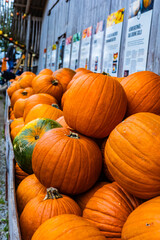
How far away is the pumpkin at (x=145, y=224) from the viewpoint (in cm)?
82

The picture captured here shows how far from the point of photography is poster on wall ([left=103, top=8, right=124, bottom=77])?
3.55 m

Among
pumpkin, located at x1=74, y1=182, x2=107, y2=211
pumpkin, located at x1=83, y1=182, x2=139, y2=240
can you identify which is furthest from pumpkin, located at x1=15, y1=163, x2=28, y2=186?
pumpkin, located at x1=83, y1=182, x2=139, y2=240

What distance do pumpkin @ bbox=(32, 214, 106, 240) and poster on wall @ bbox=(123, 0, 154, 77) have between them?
2.23 meters

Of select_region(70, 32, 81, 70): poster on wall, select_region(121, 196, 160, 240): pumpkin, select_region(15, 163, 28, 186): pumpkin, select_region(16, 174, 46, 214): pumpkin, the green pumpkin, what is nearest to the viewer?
select_region(121, 196, 160, 240): pumpkin

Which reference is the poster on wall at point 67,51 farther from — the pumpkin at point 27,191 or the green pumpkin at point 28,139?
the pumpkin at point 27,191

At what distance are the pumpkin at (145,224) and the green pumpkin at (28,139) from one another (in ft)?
3.40

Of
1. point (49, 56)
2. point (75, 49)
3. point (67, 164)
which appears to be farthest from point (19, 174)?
point (49, 56)

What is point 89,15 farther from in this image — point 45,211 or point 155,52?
point 45,211

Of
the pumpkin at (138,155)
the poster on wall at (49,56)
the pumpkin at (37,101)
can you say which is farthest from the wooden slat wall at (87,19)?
the pumpkin at (138,155)

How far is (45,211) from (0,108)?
8.20 meters

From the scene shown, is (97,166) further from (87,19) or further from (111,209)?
(87,19)

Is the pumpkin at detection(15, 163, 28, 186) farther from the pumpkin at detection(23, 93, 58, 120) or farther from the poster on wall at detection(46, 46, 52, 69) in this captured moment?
the poster on wall at detection(46, 46, 52, 69)

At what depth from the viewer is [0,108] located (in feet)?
29.3

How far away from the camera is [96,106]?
→ 1.46 m
